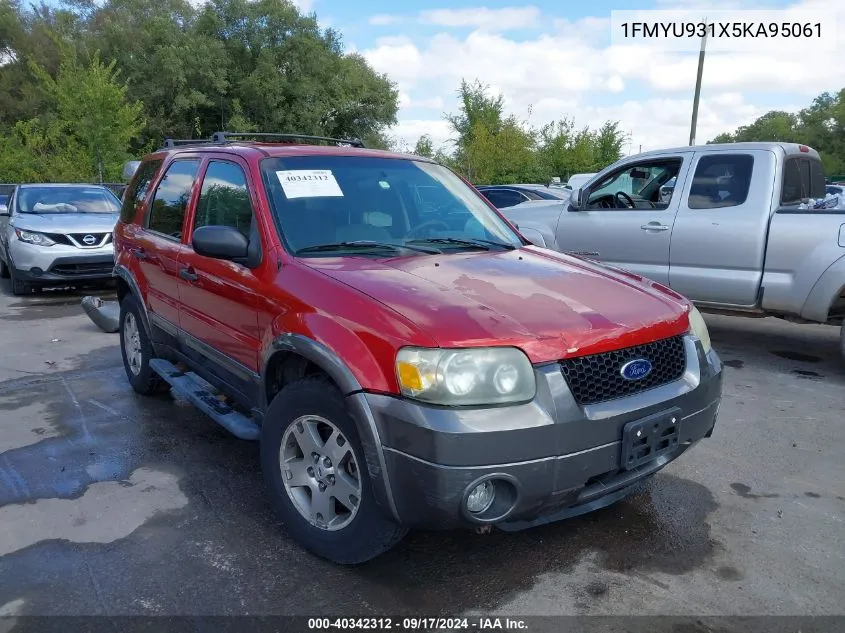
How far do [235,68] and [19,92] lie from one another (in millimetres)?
13570

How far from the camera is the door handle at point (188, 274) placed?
3868 mm

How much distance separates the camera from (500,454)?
234 centimetres

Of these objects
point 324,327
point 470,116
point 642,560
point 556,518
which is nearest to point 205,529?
point 324,327

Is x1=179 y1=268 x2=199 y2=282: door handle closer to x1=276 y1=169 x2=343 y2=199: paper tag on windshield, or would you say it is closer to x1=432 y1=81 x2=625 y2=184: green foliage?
x1=276 y1=169 x2=343 y2=199: paper tag on windshield

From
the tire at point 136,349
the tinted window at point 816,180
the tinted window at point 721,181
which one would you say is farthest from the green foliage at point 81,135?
the tinted window at point 816,180

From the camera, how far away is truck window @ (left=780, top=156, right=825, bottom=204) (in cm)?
600

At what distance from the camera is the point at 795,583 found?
2.77 metres

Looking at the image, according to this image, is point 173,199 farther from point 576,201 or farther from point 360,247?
point 576,201

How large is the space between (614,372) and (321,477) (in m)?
1.28

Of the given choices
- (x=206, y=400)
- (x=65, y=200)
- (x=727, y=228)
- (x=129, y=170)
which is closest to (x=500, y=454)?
(x=206, y=400)

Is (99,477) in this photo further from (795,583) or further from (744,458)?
(744,458)

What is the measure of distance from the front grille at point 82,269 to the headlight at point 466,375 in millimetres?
8833

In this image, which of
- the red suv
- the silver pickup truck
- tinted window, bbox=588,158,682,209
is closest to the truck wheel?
the red suv

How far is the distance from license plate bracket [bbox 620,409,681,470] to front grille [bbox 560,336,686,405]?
129 millimetres
